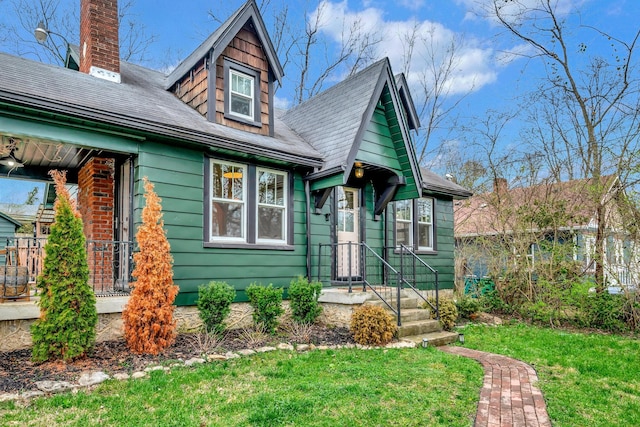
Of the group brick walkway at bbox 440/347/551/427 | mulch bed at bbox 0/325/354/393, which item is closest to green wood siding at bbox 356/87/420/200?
mulch bed at bbox 0/325/354/393

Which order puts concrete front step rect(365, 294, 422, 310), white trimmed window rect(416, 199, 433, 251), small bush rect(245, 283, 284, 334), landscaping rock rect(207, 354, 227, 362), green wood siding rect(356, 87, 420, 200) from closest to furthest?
landscaping rock rect(207, 354, 227, 362), small bush rect(245, 283, 284, 334), concrete front step rect(365, 294, 422, 310), green wood siding rect(356, 87, 420, 200), white trimmed window rect(416, 199, 433, 251)

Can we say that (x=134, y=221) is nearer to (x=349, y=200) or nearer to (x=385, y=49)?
(x=349, y=200)

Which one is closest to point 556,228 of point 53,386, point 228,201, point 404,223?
point 404,223

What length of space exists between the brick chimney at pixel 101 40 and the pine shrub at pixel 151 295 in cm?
386

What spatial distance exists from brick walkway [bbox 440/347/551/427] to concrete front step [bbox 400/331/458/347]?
85 cm

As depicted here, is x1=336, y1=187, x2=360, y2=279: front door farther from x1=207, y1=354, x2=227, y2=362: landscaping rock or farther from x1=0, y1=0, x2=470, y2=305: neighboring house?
x1=207, y1=354, x2=227, y2=362: landscaping rock

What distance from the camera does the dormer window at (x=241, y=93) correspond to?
8133mm

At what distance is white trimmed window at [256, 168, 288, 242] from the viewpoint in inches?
312

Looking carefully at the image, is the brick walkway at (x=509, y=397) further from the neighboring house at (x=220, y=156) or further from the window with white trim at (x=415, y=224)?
the window with white trim at (x=415, y=224)

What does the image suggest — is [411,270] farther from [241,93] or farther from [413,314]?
[241,93]

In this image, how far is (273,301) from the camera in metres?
6.89

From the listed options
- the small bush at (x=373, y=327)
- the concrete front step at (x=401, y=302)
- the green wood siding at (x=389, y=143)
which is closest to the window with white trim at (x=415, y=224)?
the green wood siding at (x=389, y=143)

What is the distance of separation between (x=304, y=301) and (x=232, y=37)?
17.0 feet

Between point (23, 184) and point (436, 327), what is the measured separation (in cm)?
2868
